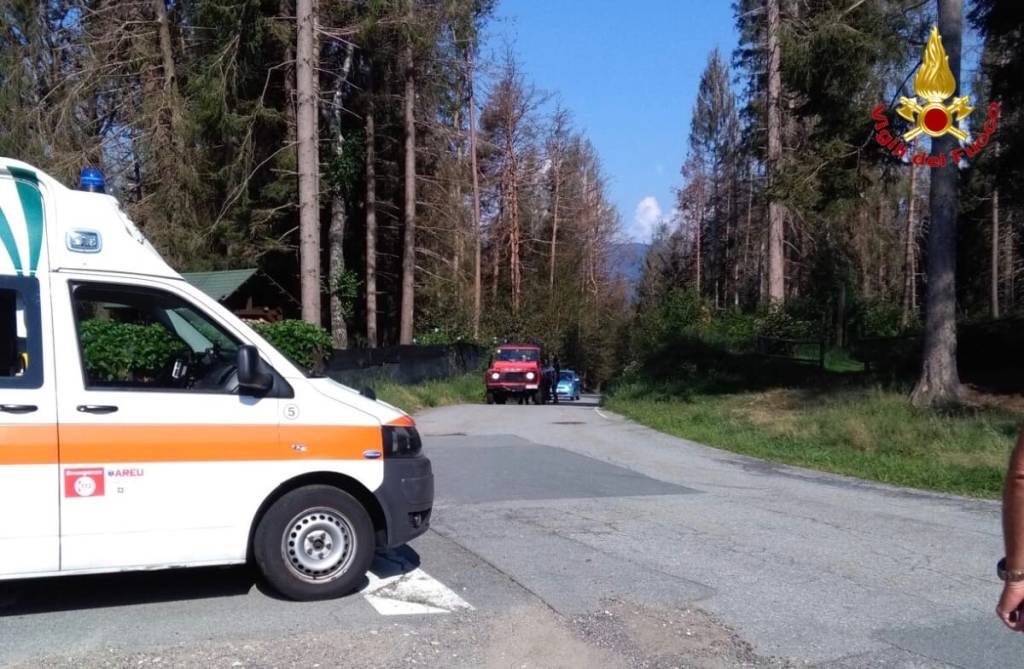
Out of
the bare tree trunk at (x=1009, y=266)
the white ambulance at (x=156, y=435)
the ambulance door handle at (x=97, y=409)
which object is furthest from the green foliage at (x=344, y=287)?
the bare tree trunk at (x=1009, y=266)

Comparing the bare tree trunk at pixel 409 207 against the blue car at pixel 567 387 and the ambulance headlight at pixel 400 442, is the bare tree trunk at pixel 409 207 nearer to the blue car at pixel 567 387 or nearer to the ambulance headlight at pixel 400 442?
the blue car at pixel 567 387

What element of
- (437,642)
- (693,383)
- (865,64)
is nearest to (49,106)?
(693,383)

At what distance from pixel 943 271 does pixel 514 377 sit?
17.0 metres

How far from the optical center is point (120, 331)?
261 inches

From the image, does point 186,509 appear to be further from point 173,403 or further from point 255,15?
point 255,15

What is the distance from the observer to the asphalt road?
552cm

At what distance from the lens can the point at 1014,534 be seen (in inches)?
106

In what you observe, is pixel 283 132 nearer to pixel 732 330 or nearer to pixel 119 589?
pixel 732 330

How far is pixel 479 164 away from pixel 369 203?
21300mm

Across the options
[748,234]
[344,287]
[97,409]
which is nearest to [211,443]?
[97,409]

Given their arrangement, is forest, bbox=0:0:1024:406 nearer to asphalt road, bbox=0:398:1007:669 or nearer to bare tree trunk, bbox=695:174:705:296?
asphalt road, bbox=0:398:1007:669

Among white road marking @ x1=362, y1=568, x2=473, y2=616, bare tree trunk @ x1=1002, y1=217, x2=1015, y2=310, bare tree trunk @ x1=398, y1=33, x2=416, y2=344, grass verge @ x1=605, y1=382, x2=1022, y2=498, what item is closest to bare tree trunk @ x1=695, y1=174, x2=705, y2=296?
bare tree trunk @ x1=1002, y1=217, x2=1015, y2=310

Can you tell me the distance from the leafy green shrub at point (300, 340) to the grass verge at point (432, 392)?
225cm

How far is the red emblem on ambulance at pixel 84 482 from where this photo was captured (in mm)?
5777
